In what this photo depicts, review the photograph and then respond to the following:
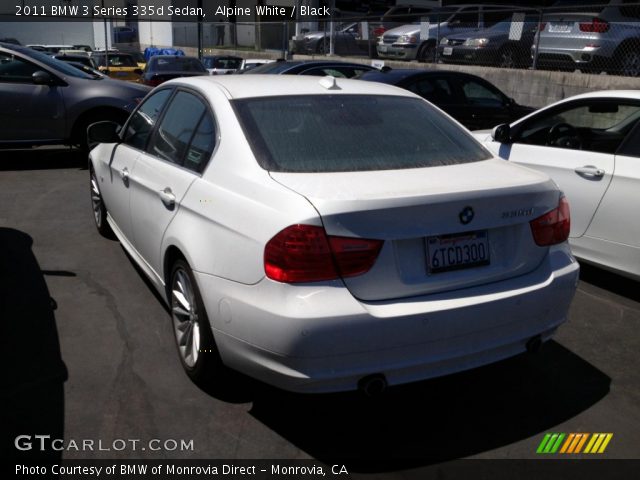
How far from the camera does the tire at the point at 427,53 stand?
57.7ft

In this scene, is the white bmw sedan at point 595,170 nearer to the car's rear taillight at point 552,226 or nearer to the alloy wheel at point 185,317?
the car's rear taillight at point 552,226

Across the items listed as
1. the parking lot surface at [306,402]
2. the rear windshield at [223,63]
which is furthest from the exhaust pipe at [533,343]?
the rear windshield at [223,63]

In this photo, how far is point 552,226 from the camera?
3.27 meters

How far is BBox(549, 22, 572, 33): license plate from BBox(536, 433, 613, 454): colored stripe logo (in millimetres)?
11566

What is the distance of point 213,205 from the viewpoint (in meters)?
3.19

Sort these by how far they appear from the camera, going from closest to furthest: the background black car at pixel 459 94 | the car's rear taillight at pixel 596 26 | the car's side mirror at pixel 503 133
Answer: the car's side mirror at pixel 503 133 → the background black car at pixel 459 94 → the car's rear taillight at pixel 596 26

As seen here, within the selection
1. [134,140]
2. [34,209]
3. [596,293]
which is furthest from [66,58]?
[596,293]

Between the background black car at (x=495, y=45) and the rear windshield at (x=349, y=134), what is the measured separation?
37.1 feet

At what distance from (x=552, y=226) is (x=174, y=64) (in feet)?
53.6

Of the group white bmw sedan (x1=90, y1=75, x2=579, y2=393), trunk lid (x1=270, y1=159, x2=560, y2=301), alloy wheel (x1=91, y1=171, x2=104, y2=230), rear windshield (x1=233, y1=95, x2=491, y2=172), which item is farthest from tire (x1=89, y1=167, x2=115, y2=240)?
trunk lid (x1=270, y1=159, x2=560, y2=301)

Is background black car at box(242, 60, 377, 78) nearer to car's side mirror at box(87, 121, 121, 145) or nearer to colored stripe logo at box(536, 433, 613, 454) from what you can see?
car's side mirror at box(87, 121, 121, 145)

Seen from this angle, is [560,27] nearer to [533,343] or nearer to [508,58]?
[508,58]

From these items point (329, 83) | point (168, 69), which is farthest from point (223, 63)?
point (329, 83)

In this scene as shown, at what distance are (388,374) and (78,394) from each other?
1.67 meters
